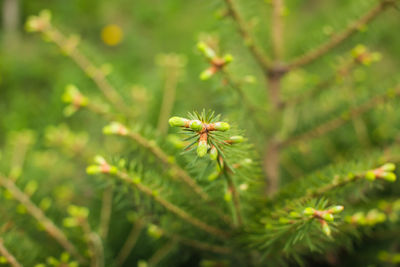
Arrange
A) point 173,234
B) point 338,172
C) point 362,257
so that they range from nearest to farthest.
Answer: point 338,172 < point 173,234 < point 362,257

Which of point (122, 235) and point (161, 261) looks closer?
point (161, 261)

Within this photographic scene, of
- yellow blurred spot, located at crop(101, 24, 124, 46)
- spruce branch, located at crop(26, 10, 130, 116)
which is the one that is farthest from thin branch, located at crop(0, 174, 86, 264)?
yellow blurred spot, located at crop(101, 24, 124, 46)


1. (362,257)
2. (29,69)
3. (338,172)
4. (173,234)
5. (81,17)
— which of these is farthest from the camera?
(81,17)

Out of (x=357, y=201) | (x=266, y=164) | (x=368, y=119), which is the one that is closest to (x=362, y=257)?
(x=357, y=201)

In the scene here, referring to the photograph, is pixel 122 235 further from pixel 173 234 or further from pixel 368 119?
pixel 368 119

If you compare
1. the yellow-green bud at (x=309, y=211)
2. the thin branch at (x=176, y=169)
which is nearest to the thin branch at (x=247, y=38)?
the thin branch at (x=176, y=169)

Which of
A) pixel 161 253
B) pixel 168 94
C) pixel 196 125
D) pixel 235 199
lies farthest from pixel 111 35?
pixel 196 125
